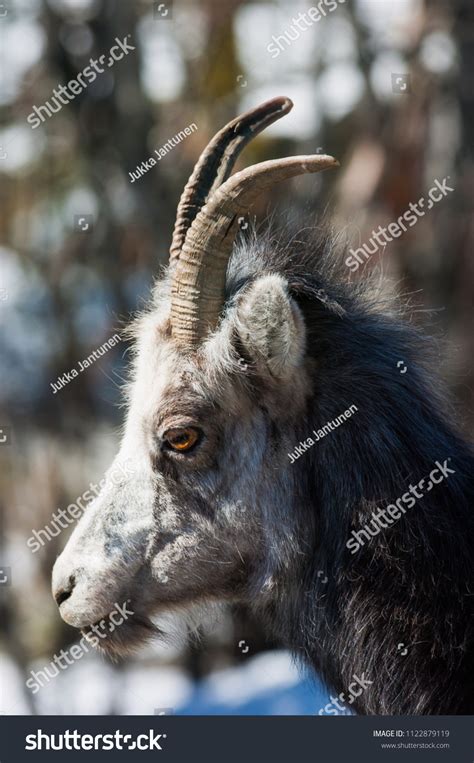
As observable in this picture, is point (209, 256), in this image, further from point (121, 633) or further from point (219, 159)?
point (121, 633)

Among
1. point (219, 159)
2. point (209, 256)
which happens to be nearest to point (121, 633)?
point (209, 256)

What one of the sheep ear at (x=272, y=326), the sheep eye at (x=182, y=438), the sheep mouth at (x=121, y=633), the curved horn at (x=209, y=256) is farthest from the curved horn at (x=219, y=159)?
the sheep mouth at (x=121, y=633)

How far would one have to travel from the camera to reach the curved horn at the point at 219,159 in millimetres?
5207

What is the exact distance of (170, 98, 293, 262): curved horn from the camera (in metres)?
5.21

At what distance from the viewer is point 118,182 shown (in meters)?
14.3

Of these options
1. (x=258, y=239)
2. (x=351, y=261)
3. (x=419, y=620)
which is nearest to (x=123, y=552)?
(x=419, y=620)

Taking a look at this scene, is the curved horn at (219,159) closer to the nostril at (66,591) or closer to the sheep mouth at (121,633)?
the nostril at (66,591)

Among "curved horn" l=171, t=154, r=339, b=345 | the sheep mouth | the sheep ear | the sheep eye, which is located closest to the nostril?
the sheep mouth

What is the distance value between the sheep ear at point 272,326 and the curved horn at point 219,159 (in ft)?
2.32

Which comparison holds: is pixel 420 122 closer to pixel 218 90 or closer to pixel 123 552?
pixel 218 90

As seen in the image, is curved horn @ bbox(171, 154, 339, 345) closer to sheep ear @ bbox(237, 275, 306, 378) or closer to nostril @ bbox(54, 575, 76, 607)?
sheep ear @ bbox(237, 275, 306, 378)

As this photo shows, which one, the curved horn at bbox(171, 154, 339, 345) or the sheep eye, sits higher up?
the curved horn at bbox(171, 154, 339, 345)

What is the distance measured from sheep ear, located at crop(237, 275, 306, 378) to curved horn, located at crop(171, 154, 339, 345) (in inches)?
8.1

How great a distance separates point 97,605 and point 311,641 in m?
1.04
